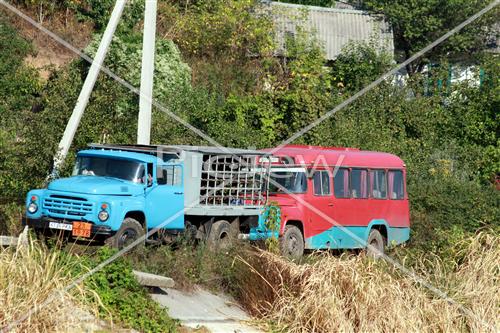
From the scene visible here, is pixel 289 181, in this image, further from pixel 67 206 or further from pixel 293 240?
pixel 67 206

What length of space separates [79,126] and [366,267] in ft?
27.1

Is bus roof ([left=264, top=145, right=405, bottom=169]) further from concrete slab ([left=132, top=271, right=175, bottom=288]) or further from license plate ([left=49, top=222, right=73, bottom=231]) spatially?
concrete slab ([left=132, top=271, right=175, bottom=288])

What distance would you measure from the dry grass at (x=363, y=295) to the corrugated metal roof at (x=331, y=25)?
64.1ft

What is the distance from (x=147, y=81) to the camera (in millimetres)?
20734

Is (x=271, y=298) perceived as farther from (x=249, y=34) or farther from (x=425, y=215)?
(x=249, y=34)

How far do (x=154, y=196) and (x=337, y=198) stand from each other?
549 cm

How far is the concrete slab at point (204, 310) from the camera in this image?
14625 millimetres

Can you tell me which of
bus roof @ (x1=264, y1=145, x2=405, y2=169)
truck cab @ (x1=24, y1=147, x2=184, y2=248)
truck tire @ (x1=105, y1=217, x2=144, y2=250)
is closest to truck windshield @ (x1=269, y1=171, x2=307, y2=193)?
bus roof @ (x1=264, y1=145, x2=405, y2=169)

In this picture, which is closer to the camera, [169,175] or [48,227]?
[48,227]

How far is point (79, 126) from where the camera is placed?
70.2 feet

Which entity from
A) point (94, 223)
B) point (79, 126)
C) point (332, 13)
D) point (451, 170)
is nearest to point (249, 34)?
point (332, 13)

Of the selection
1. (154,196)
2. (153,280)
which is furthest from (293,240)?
(153,280)

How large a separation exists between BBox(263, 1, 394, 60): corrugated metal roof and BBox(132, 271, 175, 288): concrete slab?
2077 cm

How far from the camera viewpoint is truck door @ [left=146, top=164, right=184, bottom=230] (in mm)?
18203
